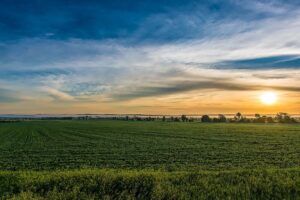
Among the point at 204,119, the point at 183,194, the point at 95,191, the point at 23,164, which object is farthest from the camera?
the point at 204,119

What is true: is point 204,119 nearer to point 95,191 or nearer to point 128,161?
point 128,161

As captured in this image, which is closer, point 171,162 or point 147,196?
point 147,196

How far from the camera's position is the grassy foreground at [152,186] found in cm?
787

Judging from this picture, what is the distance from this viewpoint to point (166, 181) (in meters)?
8.71

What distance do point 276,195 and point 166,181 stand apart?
9.82 feet

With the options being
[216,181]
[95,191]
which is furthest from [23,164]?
[216,181]

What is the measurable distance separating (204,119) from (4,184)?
178740 mm

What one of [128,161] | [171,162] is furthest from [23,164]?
[171,162]

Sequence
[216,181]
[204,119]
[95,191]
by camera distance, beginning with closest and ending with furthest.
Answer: [95,191] < [216,181] < [204,119]

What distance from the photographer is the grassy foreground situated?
787cm

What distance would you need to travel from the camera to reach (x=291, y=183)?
8.64m

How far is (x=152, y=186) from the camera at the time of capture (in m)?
8.41

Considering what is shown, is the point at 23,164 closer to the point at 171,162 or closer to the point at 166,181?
the point at 171,162

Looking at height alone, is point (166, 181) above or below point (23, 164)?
above
